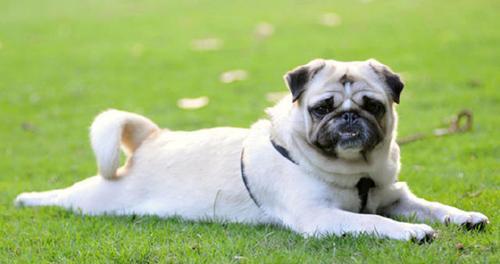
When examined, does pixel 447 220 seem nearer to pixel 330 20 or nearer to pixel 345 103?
pixel 345 103

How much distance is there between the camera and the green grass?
18.8 feet

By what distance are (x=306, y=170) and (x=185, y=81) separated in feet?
27.3

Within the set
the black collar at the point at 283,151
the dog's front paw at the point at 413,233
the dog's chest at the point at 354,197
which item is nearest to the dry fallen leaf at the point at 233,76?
the black collar at the point at 283,151

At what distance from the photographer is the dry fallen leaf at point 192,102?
42.2 ft

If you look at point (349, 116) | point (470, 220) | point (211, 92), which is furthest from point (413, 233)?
point (211, 92)

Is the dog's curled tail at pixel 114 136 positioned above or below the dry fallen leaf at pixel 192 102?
above

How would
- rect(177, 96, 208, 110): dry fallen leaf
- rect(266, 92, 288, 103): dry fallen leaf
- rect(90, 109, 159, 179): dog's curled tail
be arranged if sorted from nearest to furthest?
rect(90, 109, 159, 179): dog's curled tail
rect(266, 92, 288, 103): dry fallen leaf
rect(177, 96, 208, 110): dry fallen leaf

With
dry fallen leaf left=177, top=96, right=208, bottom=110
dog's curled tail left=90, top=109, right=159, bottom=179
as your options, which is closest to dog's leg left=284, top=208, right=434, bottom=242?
dog's curled tail left=90, top=109, right=159, bottom=179

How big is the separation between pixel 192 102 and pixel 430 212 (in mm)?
7243

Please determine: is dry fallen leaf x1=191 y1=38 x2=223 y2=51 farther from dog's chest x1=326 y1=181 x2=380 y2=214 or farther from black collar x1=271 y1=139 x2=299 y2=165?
dog's chest x1=326 y1=181 x2=380 y2=214

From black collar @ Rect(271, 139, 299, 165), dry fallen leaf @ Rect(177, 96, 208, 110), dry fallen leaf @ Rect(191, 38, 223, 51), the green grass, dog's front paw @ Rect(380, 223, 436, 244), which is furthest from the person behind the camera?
dry fallen leaf @ Rect(191, 38, 223, 51)

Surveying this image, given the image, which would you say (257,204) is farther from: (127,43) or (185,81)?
(127,43)

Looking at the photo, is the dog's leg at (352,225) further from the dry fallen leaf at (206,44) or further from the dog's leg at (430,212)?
the dry fallen leaf at (206,44)

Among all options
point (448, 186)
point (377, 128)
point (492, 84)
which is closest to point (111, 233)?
point (377, 128)
